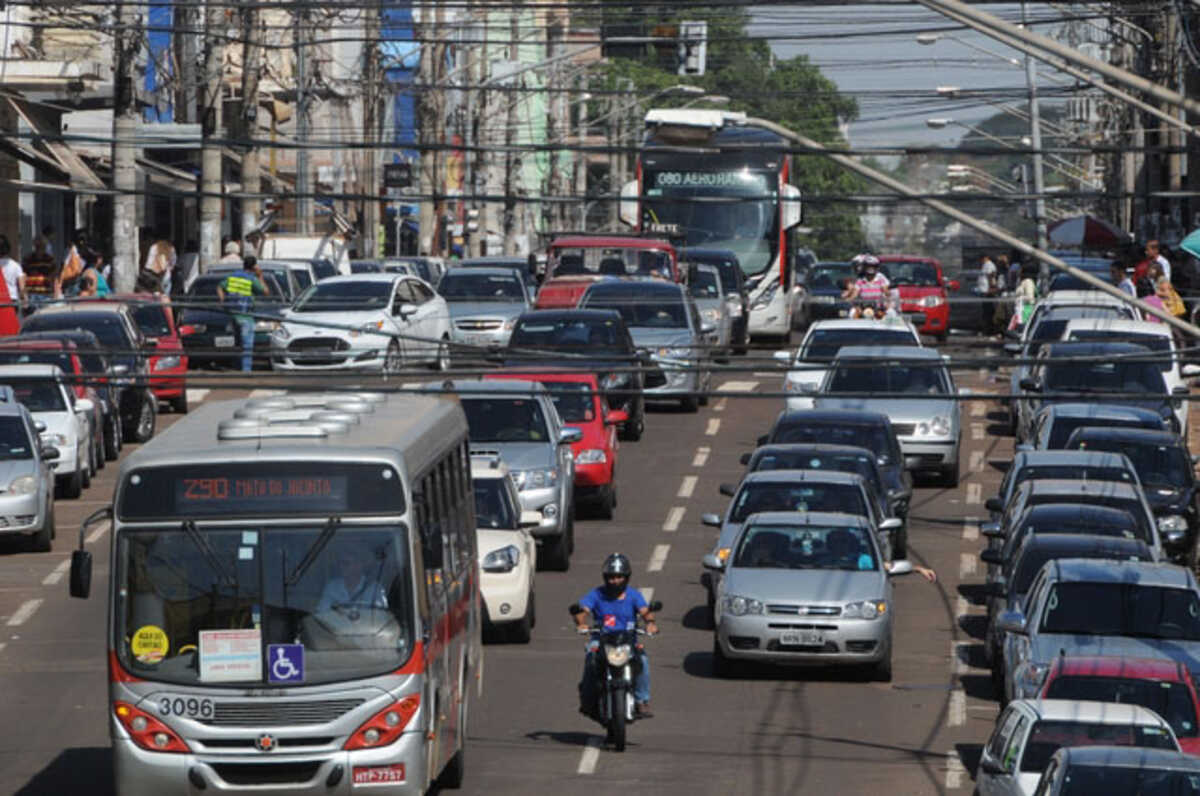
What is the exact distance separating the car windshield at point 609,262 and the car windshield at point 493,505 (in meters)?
21.3

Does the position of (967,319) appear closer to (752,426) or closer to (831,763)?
(752,426)

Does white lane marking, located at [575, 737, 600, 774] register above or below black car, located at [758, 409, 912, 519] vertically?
below

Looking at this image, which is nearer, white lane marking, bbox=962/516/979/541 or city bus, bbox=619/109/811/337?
white lane marking, bbox=962/516/979/541

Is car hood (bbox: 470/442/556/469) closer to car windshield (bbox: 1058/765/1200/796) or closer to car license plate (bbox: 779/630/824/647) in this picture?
car license plate (bbox: 779/630/824/647)

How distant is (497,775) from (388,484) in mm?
3537

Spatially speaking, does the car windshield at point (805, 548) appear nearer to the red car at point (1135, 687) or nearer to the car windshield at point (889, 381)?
the red car at point (1135, 687)

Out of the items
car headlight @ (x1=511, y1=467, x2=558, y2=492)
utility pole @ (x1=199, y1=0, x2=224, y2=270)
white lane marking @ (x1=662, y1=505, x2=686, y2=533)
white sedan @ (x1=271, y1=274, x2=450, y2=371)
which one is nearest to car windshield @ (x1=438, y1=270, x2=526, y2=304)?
white sedan @ (x1=271, y1=274, x2=450, y2=371)

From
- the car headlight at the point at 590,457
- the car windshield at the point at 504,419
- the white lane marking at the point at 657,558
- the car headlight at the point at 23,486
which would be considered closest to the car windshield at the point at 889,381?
the car headlight at the point at 590,457

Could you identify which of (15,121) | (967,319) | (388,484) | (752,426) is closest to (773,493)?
(388,484)

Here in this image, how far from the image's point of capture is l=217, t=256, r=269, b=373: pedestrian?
40.8 meters

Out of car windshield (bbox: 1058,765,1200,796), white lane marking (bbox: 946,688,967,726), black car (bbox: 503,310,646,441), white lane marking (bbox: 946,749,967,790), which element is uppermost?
black car (bbox: 503,310,646,441)

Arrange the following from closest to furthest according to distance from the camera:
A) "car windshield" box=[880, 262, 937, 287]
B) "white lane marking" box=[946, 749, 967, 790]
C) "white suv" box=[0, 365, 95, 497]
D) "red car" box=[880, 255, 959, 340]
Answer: "white lane marking" box=[946, 749, 967, 790]
"white suv" box=[0, 365, 95, 497]
"red car" box=[880, 255, 959, 340]
"car windshield" box=[880, 262, 937, 287]

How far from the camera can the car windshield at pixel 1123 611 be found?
19.5 metres

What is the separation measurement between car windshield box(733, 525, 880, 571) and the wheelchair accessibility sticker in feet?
27.3
